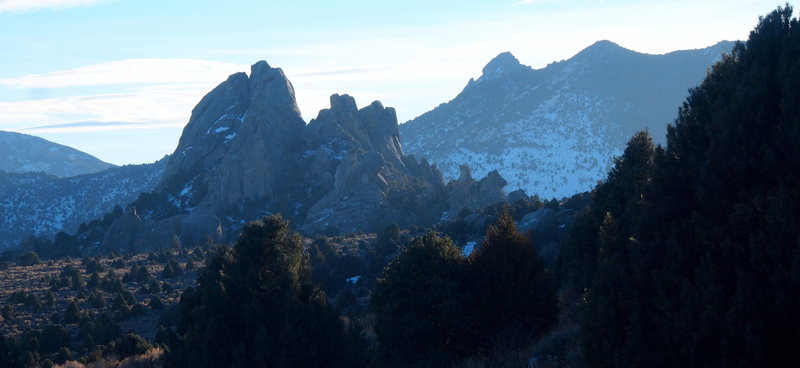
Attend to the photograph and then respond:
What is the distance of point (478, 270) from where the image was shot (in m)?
16.5

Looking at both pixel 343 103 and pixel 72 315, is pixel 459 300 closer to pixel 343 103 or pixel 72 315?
pixel 72 315

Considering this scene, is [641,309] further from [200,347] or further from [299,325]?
[200,347]

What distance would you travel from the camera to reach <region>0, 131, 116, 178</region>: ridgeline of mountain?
554 ft

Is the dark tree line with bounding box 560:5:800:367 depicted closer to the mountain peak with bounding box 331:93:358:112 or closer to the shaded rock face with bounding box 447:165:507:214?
the shaded rock face with bounding box 447:165:507:214

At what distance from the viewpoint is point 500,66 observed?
167875 mm

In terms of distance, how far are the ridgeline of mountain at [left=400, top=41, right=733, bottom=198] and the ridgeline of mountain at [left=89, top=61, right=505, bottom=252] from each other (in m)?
35.9

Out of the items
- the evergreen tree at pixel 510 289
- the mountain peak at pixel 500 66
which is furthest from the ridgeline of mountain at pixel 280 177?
the mountain peak at pixel 500 66

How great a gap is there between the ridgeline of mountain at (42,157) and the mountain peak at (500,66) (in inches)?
3416

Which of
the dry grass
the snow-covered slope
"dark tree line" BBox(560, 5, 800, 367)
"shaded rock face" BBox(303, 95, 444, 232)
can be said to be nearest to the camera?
"dark tree line" BBox(560, 5, 800, 367)

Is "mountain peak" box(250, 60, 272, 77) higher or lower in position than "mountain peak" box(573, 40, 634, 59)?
lower

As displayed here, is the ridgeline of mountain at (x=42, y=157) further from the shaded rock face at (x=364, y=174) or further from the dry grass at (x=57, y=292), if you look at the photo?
the dry grass at (x=57, y=292)

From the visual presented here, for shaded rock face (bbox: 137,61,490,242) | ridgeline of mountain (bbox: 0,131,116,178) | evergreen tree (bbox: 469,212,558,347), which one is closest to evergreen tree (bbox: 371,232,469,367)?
evergreen tree (bbox: 469,212,558,347)

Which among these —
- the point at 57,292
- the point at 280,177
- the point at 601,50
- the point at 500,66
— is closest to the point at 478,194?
the point at 280,177

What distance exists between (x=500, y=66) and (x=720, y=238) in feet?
533
